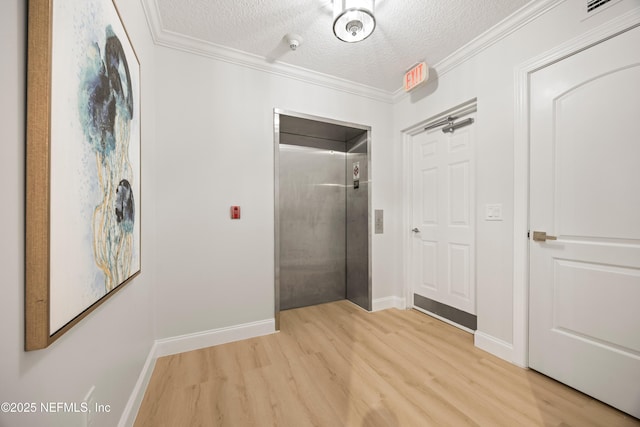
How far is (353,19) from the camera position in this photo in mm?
1646

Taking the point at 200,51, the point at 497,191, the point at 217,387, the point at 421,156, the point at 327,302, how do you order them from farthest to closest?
1. the point at 327,302
2. the point at 421,156
3. the point at 200,51
4. the point at 497,191
5. the point at 217,387

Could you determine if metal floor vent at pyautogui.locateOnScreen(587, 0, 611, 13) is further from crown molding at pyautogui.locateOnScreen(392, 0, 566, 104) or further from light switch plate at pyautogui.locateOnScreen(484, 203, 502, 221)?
light switch plate at pyautogui.locateOnScreen(484, 203, 502, 221)

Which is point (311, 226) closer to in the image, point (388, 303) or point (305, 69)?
point (388, 303)

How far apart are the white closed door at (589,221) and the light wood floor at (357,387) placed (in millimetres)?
217

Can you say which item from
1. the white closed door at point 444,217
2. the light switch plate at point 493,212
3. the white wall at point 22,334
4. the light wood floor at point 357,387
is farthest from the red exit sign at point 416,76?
the white wall at point 22,334

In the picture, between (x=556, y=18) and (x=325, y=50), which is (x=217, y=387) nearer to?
(x=325, y=50)

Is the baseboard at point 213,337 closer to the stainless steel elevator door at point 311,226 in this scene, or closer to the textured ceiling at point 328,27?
the stainless steel elevator door at point 311,226

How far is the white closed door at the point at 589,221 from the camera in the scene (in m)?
1.36

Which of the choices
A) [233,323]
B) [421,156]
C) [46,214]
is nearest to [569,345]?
[421,156]

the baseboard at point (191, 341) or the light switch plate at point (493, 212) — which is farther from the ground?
the light switch plate at point (493, 212)

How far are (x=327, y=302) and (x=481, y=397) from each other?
6.12 ft

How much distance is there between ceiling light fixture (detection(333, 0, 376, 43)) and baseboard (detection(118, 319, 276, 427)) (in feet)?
8.15

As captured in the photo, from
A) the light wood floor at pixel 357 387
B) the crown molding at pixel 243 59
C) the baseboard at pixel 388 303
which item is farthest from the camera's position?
the baseboard at pixel 388 303

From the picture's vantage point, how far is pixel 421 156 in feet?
9.18
